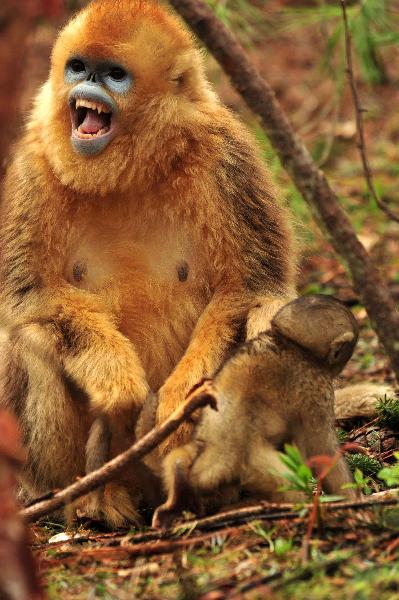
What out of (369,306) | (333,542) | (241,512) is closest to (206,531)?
(241,512)

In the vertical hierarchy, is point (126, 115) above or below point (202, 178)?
above

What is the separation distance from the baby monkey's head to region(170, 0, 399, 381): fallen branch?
36cm

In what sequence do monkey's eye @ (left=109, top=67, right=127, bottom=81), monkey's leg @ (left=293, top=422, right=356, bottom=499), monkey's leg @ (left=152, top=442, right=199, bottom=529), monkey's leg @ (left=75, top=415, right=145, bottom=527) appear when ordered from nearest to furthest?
1. monkey's leg @ (left=152, top=442, right=199, bottom=529)
2. monkey's leg @ (left=293, top=422, right=356, bottom=499)
3. monkey's leg @ (left=75, top=415, right=145, bottom=527)
4. monkey's eye @ (left=109, top=67, right=127, bottom=81)

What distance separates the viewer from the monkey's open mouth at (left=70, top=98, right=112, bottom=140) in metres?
4.16

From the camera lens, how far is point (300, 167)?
10.5ft

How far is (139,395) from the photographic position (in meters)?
4.09

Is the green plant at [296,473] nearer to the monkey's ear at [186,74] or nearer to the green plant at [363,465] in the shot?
the green plant at [363,465]

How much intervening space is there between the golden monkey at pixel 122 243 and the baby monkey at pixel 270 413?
50 centimetres

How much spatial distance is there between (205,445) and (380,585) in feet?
3.02

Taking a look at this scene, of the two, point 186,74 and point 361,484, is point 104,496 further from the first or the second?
point 186,74

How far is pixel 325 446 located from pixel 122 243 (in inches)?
54.3

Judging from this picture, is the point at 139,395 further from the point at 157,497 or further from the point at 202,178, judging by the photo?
the point at 202,178

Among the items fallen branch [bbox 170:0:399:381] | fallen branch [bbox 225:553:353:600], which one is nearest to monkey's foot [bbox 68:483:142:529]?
fallen branch [bbox 225:553:353:600]

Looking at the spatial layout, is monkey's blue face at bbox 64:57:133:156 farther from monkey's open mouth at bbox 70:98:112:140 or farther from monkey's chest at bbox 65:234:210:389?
monkey's chest at bbox 65:234:210:389
